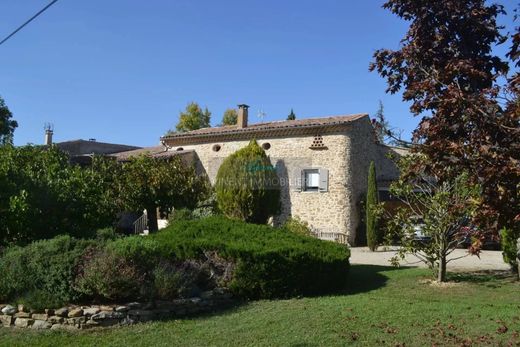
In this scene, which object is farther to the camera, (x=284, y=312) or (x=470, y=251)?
(x=284, y=312)

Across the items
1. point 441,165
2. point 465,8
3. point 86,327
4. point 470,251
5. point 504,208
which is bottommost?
point 86,327

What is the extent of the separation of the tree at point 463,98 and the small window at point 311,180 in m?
16.7

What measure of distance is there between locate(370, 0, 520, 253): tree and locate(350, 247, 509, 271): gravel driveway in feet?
25.5

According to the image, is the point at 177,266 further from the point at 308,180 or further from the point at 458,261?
the point at 308,180

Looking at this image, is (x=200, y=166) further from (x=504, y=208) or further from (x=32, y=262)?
(x=504, y=208)

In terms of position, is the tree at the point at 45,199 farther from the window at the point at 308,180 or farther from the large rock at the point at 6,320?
the window at the point at 308,180

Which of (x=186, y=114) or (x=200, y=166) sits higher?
(x=186, y=114)

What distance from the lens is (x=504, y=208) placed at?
11.8ft

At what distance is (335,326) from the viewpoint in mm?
6539

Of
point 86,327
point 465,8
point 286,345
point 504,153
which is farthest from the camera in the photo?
point 86,327

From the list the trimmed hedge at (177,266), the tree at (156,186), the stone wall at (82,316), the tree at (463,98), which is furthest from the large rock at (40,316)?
the tree at (156,186)

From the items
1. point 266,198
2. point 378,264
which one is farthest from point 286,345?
point 266,198

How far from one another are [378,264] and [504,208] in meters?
11.1

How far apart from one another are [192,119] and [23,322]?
35.1m
